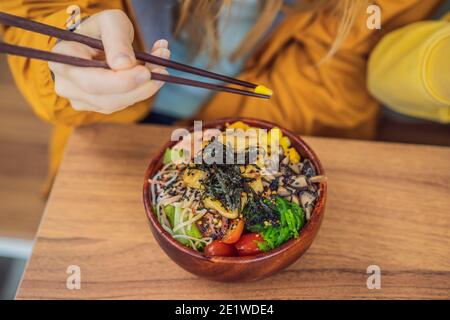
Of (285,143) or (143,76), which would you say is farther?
(285,143)

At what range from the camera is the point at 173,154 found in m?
0.91

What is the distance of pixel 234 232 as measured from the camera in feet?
2.68

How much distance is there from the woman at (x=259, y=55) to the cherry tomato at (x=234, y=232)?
14.3 inches

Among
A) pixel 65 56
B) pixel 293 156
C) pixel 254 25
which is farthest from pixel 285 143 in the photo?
pixel 254 25

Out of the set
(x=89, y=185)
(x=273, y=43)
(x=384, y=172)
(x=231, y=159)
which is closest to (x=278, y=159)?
(x=231, y=159)

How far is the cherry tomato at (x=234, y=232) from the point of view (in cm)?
82

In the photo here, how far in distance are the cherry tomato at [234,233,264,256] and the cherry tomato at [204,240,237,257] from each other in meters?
0.01

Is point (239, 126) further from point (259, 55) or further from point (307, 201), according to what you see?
point (259, 55)

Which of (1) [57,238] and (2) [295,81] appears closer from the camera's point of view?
(1) [57,238]

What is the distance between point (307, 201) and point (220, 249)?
0.17 meters

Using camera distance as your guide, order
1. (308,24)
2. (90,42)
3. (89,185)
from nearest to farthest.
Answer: (90,42)
(89,185)
(308,24)

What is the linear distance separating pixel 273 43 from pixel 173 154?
55cm

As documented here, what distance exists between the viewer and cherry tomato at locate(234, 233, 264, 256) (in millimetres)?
806
